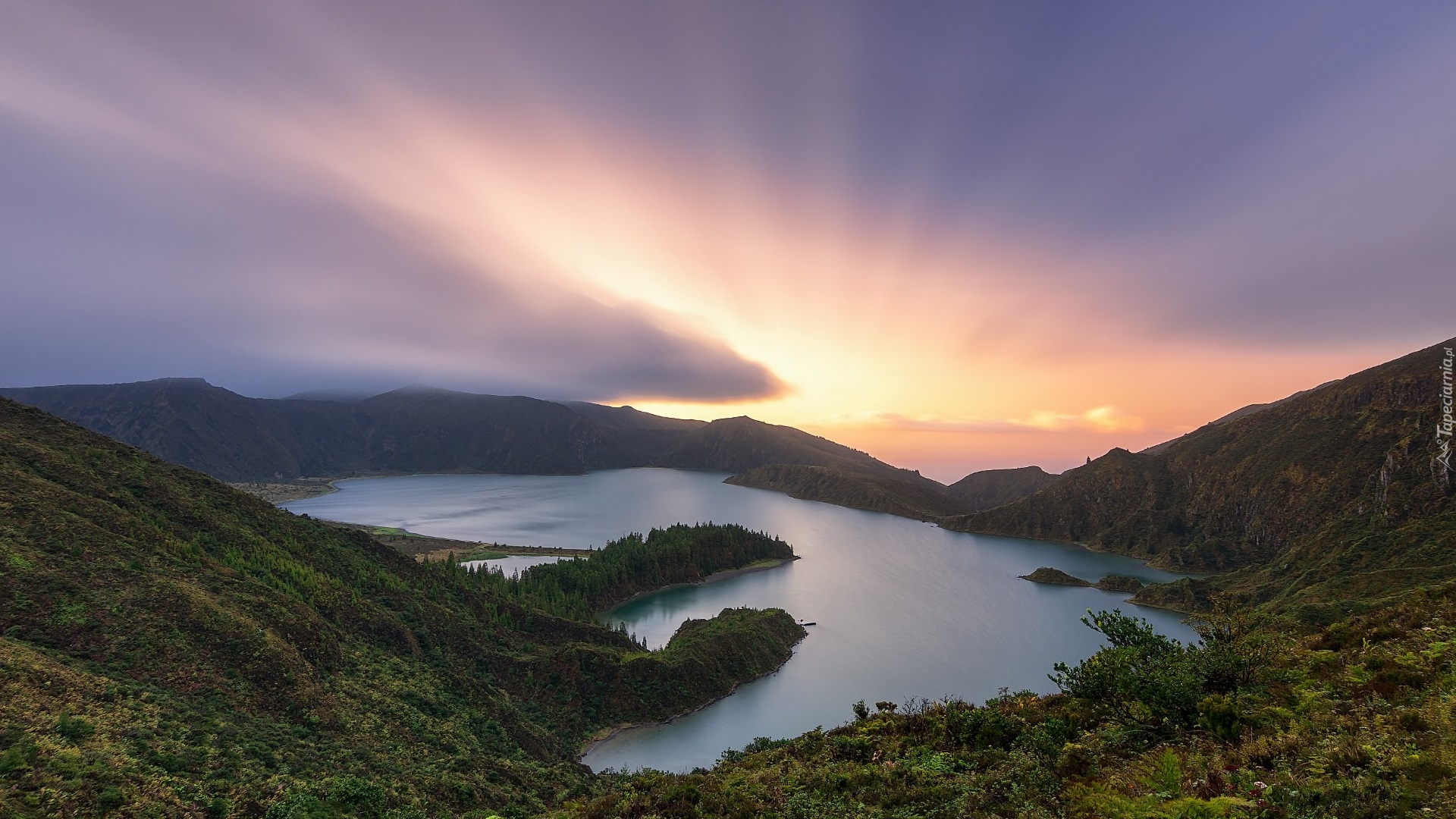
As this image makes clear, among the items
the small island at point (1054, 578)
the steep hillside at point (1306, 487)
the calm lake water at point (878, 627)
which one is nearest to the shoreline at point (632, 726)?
the calm lake water at point (878, 627)

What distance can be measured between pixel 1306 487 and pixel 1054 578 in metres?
62.9

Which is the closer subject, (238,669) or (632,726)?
(238,669)

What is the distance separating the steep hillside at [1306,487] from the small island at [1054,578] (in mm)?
38915

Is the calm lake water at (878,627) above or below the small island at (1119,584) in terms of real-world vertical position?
below

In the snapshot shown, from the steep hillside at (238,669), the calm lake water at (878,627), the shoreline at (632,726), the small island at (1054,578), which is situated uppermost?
the steep hillside at (238,669)

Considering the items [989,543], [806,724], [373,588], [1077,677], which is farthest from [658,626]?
[989,543]

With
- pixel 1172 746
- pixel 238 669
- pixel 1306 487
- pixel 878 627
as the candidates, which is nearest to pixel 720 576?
pixel 878 627

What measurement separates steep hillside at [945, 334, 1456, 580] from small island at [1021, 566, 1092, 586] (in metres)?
38.9

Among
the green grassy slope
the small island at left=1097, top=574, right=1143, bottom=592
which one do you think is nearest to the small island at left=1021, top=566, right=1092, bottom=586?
the small island at left=1097, top=574, right=1143, bottom=592

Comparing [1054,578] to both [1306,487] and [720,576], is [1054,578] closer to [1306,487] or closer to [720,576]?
[1306,487]

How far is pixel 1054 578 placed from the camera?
142750 millimetres

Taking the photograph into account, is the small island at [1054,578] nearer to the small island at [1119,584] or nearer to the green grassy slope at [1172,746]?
the small island at [1119,584]

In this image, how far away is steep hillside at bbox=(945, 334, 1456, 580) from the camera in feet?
290

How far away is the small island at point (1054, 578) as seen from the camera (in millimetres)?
140750
